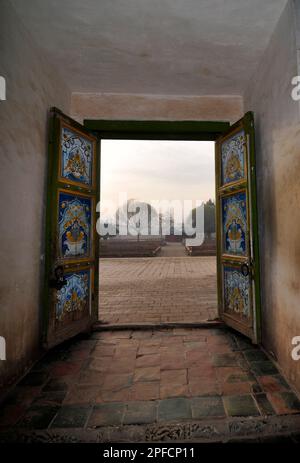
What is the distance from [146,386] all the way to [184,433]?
61 cm

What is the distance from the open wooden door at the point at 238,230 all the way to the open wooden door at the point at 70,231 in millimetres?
1924

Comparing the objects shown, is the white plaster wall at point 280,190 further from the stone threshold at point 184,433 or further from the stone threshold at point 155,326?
the stone threshold at point 155,326

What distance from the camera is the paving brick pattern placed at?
1811 mm

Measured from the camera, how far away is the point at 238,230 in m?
3.27

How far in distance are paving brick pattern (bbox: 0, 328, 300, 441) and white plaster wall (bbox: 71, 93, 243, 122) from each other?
10.7ft

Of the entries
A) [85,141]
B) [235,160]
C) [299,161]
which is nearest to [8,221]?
[85,141]

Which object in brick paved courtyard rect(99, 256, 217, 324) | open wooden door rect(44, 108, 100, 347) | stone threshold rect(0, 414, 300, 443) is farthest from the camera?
brick paved courtyard rect(99, 256, 217, 324)

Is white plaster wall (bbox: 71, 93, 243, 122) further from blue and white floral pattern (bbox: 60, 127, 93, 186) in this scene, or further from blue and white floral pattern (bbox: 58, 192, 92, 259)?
blue and white floral pattern (bbox: 58, 192, 92, 259)

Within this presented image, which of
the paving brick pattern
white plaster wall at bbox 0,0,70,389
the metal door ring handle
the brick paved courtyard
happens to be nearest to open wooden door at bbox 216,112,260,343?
the metal door ring handle

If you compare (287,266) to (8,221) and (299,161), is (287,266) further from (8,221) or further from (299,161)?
(8,221)

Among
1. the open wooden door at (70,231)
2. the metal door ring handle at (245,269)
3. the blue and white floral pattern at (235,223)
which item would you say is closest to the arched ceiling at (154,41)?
the open wooden door at (70,231)

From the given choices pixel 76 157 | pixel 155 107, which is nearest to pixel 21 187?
pixel 76 157

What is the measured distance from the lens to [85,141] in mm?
3400

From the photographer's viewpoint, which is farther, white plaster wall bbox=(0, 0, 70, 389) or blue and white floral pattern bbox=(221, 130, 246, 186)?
blue and white floral pattern bbox=(221, 130, 246, 186)
